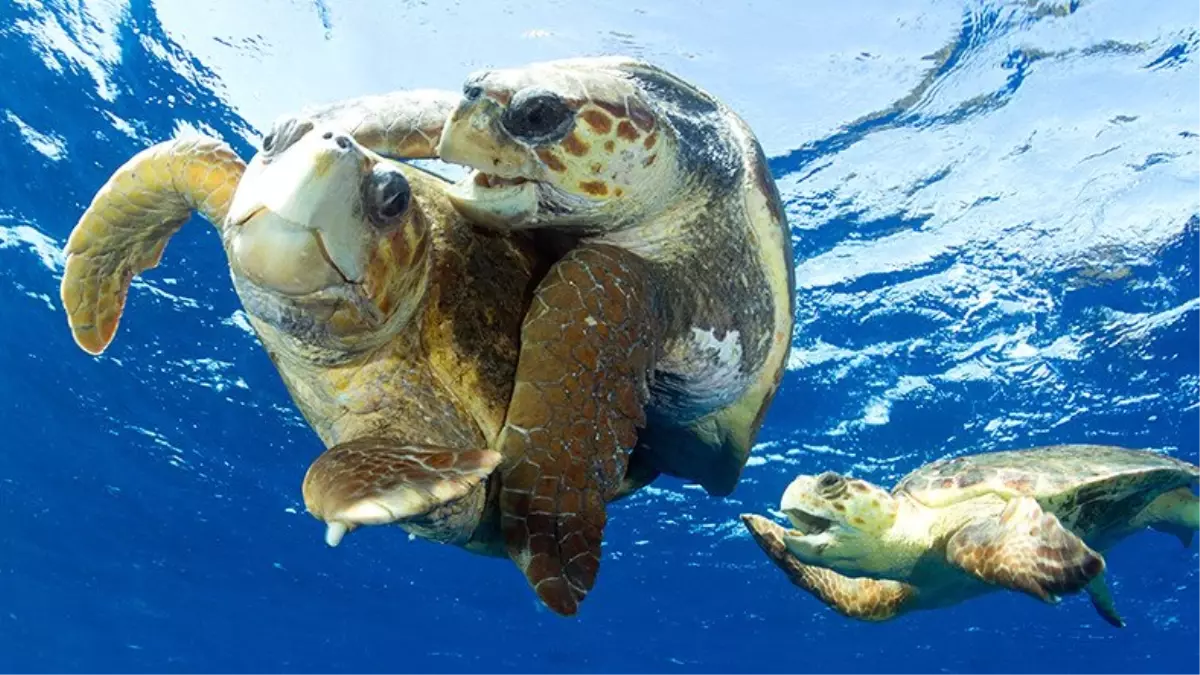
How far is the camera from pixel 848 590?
16.3 feet

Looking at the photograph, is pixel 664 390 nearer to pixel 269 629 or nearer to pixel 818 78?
pixel 818 78

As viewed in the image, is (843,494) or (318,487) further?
(843,494)

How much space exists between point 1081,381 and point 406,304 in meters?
12.4

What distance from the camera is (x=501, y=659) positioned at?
34.1 meters

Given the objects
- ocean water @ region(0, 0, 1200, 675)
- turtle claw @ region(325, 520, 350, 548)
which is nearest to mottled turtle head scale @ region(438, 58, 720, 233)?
turtle claw @ region(325, 520, 350, 548)

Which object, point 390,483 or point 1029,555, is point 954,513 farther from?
point 390,483

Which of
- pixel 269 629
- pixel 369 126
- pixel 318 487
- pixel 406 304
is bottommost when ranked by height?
pixel 269 629

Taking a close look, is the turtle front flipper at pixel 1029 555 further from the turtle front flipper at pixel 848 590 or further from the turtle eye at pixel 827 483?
the turtle front flipper at pixel 848 590

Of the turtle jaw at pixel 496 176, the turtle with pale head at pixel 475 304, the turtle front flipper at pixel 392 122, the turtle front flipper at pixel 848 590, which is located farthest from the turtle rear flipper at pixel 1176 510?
the turtle front flipper at pixel 392 122

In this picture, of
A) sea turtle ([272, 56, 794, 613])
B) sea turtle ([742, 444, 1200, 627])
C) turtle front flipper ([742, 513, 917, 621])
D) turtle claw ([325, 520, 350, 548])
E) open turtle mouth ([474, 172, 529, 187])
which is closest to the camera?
turtle claw ([325, 520, 350, 548])

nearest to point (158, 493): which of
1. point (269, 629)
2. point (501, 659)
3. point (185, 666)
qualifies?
point (269, 629)

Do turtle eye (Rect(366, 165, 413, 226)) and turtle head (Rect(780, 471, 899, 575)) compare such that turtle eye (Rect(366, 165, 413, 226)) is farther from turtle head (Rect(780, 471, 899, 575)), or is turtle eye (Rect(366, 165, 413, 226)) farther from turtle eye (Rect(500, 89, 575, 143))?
turtle head (Rect(780, 471, 899, 575))

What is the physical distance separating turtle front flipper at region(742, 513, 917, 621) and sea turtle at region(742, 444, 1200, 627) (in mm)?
13

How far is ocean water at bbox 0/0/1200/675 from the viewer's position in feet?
21.8
